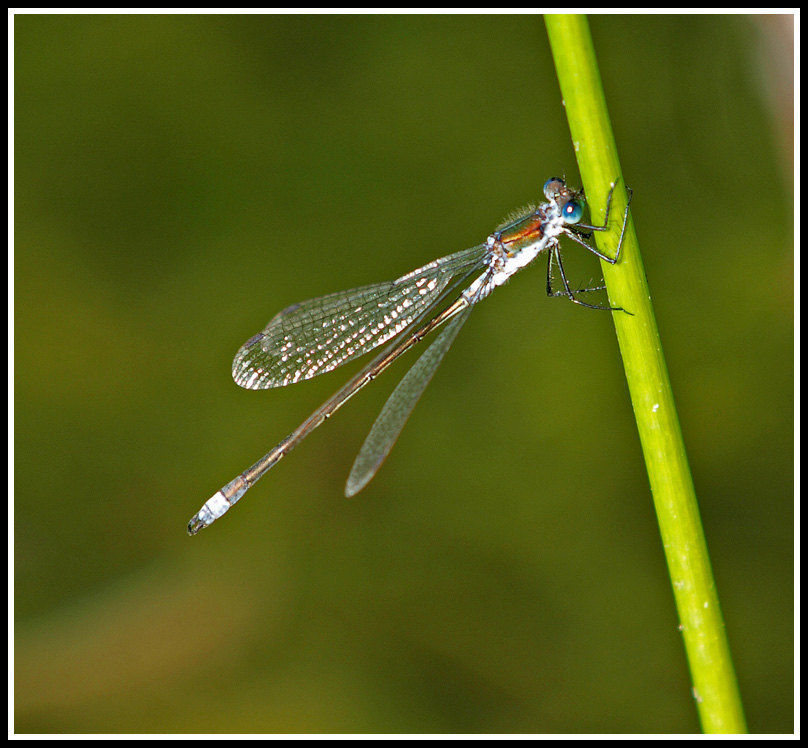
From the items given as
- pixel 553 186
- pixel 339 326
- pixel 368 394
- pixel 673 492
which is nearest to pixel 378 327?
pixel 339 326

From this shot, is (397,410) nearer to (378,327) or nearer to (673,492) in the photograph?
(378,327)

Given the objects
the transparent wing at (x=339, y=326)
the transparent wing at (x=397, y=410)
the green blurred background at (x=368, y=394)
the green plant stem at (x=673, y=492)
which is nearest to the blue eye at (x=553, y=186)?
the transparent wing at (x=339, y=326)

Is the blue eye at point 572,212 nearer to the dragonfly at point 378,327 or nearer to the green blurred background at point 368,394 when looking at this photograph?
the dragonfly at point 378,327

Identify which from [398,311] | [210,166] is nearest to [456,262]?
[398,311]

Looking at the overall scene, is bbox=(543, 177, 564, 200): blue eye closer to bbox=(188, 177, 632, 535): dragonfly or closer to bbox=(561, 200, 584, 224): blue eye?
bbox=(561, 200, 584, 224): blue eye

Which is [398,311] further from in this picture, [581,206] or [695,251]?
[695,251]

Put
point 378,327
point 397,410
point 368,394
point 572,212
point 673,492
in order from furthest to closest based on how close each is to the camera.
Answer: point 368,394
point 378,327
point 397,410
point 572,212
point 673,492

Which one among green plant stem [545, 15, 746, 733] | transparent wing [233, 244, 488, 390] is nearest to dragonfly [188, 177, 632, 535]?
transparent wing [233, 244, 488, 390]
